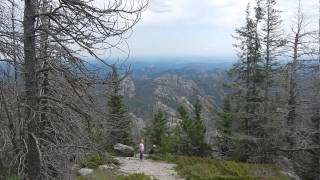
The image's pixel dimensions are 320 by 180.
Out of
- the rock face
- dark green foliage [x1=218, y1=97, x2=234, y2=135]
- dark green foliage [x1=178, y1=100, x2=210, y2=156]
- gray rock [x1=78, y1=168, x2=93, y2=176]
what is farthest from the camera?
dark green foliage [x1=218, y1=97, x2=234, y2=135]

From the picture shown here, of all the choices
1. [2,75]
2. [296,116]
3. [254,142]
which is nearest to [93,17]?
[2,75]

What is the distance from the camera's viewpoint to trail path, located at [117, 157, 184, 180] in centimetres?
2120

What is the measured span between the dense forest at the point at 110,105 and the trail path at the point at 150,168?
1298 millimetres

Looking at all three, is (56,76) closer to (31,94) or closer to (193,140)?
(31,94)

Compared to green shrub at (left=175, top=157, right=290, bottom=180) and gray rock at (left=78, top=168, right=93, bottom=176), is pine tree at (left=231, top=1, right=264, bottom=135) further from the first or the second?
gray rock at (left=78, top=168, right=93, bottom=176)

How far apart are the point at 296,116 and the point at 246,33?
8749mm

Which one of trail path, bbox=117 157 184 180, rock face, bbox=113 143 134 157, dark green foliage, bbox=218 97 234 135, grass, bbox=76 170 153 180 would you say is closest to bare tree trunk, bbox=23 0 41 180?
grass, bbox=76 170 153 180

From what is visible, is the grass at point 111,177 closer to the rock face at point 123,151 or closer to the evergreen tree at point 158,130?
the rock face at point 123,151

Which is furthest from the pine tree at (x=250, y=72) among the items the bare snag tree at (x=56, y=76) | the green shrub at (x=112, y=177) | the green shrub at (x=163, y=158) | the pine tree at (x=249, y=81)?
the bare snag tree at (x=56, y=76)

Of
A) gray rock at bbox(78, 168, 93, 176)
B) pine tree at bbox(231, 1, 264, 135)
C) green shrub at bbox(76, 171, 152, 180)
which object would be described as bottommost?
gray rock at bbox(78, 168, 93, 176)

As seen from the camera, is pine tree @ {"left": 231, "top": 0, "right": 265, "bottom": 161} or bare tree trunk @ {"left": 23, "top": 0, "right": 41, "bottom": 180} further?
pine tree @ {"left": 231, "top": 0, "right": 265, "bottom": 161}

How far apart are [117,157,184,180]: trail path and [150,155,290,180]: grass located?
1.48 ft

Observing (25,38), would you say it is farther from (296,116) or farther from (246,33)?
(246,33)

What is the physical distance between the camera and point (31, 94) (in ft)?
24.0
